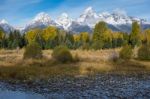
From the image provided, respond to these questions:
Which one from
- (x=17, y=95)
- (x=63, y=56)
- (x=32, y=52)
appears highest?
(x=32, y=52)

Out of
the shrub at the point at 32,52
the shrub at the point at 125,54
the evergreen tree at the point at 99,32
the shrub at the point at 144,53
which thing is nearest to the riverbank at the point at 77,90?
the shrub at the point at 32,52

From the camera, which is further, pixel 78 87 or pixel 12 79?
pixel 12 79

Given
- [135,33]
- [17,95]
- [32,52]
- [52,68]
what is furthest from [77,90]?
[135,33]

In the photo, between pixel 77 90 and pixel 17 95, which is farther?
pixel 77 90

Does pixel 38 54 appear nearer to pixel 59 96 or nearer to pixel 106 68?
pixel 106 68

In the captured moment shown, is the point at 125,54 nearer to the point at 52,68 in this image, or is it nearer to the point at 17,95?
the point at 52,68

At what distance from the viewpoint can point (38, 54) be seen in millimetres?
59531

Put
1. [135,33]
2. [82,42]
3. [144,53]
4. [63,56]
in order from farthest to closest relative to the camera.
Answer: [82,42]
[135,33]
[144,53]
[63,56]

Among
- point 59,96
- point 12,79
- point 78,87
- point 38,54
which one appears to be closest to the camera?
point 59,96

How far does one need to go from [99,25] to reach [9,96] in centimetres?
8023

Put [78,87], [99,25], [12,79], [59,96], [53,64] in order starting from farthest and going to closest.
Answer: [99,25], [53,64], [12,79], [78,87], [59,96]

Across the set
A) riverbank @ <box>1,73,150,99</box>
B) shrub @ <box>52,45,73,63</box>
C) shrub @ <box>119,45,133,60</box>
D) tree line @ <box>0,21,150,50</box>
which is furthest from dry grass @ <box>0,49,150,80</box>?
tree line @ <box>0,21,150,50</box>

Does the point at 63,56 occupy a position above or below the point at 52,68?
above

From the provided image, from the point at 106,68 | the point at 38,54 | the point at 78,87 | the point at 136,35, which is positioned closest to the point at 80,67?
the point at 106,68
